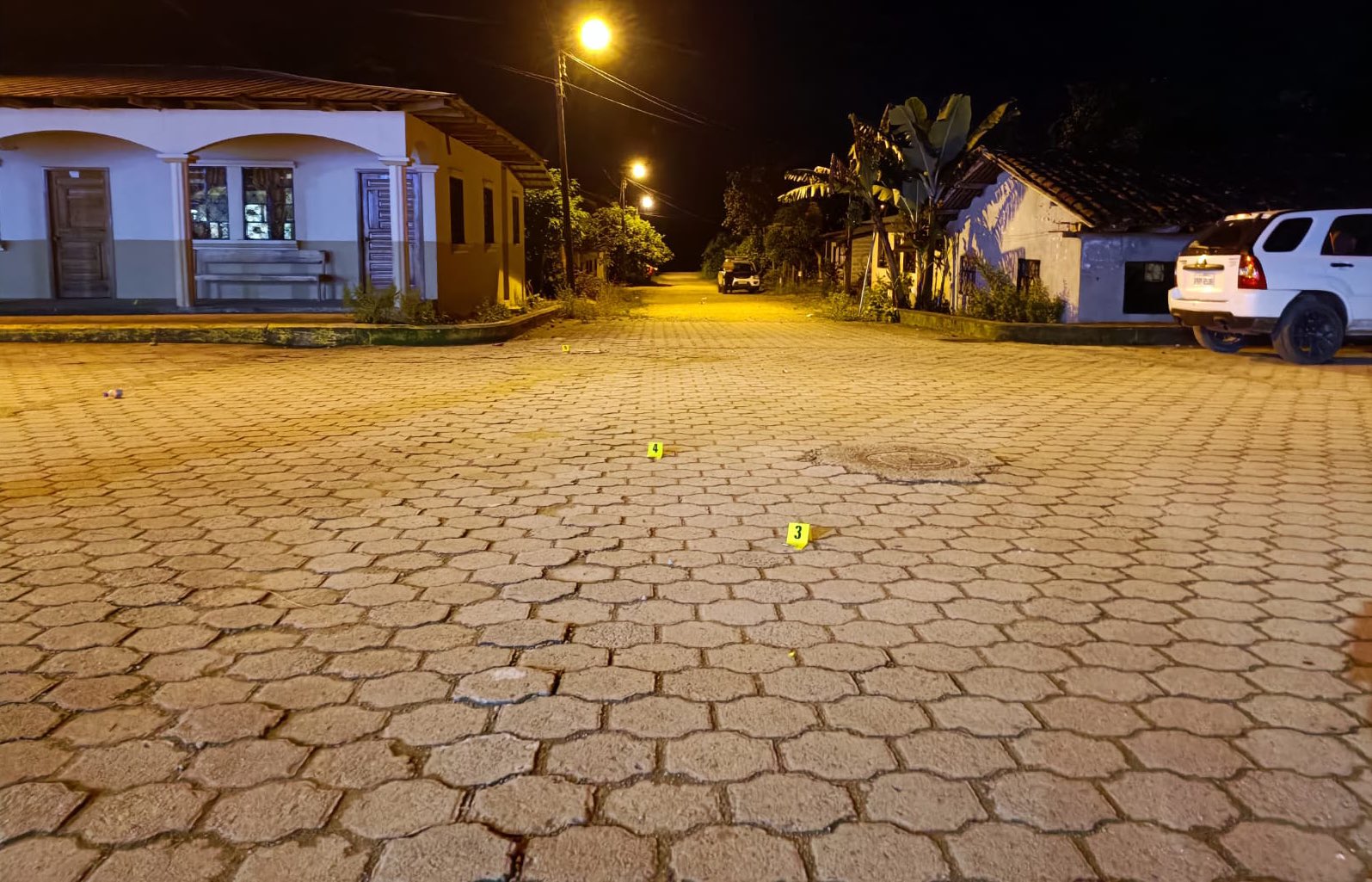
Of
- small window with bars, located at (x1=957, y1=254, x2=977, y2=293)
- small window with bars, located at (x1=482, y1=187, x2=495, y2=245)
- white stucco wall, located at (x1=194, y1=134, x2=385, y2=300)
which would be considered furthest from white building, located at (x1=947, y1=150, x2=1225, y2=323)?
white stucco wall, located at (x1=194, y1=134, x2=385, y2=300)

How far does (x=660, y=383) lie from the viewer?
11.6m

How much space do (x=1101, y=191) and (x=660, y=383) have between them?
11.0 meters

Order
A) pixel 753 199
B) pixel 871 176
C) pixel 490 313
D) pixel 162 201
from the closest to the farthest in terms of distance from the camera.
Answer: pixel 162 201, pixel 490 313, pixel 871 176, pixel 753 199

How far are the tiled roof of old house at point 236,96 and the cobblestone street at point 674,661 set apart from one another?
31.2 feet

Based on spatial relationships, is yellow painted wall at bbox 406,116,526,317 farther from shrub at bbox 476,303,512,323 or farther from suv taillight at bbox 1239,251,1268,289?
suv taillight at bbox 1239,251,1268,289

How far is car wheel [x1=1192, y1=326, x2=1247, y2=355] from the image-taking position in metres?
15.1

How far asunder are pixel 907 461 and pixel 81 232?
56.3 ft

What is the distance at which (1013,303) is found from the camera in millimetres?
18688

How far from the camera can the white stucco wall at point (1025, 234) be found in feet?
60.9

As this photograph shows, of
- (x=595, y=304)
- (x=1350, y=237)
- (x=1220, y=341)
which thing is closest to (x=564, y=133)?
(x=595, y=304)

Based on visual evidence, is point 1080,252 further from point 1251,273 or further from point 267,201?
point 267,201

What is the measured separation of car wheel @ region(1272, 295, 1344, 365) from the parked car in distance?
3194cm

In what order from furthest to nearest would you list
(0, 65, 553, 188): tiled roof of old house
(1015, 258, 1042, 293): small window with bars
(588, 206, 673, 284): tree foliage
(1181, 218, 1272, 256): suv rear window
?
1. (588, 206, 673, 284): tree foliage
2. (1015, 258, 1042, 293): small window with bars
3. (0, 65, 553, 188): tiled roof of old house
4. (1181, 218, 1272, 256): suv rear window

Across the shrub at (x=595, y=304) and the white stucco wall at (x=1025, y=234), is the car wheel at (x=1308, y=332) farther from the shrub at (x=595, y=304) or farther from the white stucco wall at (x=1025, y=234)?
the shrub at (x=595, y=304)
